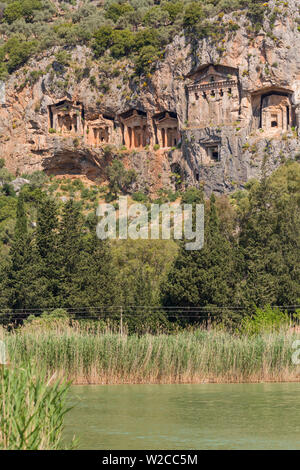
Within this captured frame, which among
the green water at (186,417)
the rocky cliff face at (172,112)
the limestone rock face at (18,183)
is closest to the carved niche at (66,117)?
the rocky cliff face at (172,112)

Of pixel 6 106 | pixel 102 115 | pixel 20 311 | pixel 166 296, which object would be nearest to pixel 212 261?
pixel 166 296

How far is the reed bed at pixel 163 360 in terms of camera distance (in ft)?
93.2

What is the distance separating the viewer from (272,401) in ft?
80.9

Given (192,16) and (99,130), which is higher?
(192,16)

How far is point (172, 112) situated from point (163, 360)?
5207 cm

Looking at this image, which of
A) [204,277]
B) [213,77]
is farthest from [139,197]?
[204,277]

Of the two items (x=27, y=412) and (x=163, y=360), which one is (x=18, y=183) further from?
(x=27, y=412)

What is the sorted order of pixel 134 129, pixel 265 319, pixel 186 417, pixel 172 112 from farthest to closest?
pixel 134 129
pixel 172 112
pixel 265 319
pixel 186 417

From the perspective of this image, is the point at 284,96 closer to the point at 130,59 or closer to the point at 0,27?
the point at 130,59

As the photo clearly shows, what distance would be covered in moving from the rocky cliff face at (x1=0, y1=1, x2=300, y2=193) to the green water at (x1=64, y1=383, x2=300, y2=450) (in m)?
45.3

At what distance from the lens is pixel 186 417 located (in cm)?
2242

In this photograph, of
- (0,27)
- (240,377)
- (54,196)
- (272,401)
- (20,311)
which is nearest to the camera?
(272,401)

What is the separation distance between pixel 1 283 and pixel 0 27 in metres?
65.4

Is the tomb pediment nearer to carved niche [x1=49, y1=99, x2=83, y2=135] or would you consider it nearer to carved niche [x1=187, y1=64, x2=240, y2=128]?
carved niche [x1=187, y1=64, x2=240, y2=128]
